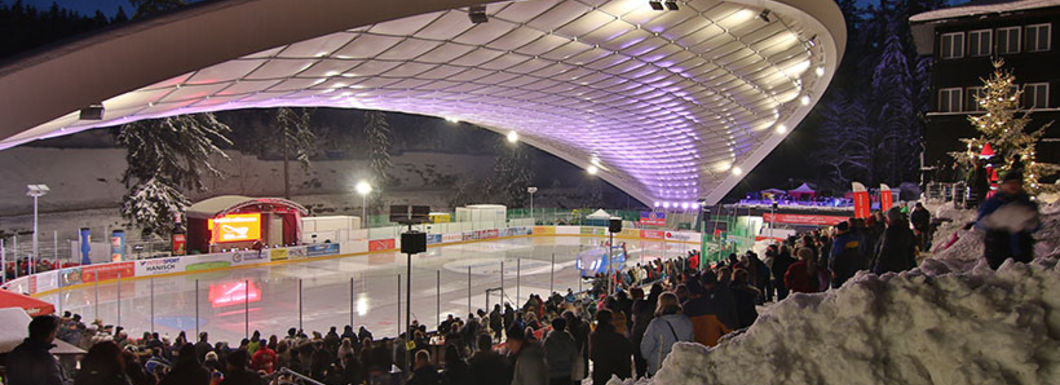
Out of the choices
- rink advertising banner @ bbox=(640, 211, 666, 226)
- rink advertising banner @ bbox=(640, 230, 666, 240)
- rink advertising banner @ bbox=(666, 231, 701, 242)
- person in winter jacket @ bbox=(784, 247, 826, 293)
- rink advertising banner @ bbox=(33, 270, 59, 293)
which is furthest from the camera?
rink advertising banner @ bbox=(640, 211, 666, 226)

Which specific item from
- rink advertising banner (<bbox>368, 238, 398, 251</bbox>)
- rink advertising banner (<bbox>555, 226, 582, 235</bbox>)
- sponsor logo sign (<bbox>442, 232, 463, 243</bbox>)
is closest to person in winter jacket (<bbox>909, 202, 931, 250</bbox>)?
rink advertising banner (<bbox>368, 238, 398, 251</bbox>)

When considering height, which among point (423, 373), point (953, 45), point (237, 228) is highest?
point (953, 45)

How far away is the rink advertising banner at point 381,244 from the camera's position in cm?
3284

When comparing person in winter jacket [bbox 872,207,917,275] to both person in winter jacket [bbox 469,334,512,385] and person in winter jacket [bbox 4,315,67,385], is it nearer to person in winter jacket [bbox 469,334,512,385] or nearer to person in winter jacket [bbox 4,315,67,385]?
person in winter jacket [bbox 469,334,512,385]

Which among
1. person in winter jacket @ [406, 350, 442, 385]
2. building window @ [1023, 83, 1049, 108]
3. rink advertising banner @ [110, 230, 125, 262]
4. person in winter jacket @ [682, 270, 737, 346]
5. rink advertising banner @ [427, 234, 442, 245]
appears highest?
building window @ [1023, 83, 1049, 108]

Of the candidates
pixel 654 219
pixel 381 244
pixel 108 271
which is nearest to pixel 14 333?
pixel 108 271

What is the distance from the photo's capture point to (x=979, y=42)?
77.7 feet

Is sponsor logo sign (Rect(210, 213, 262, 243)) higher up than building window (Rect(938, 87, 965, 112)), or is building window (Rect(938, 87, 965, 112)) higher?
building window (Rect(938, 87, 965, 112))

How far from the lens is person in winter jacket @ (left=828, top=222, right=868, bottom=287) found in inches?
294

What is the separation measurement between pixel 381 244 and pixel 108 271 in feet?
42.9

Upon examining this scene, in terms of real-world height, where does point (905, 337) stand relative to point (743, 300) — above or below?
above

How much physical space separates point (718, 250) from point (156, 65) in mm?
14602

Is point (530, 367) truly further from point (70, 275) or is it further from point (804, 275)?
point (70, 275)

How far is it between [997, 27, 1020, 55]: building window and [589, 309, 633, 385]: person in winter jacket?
25786mm
